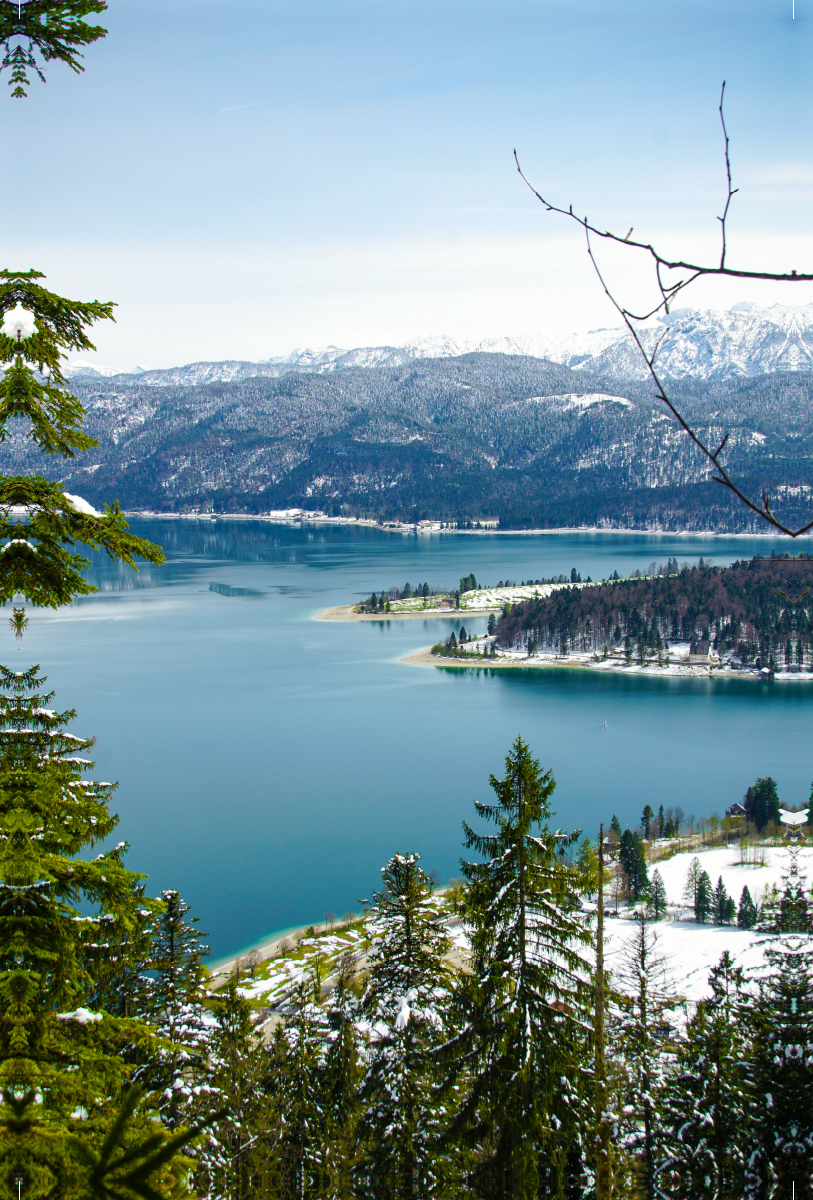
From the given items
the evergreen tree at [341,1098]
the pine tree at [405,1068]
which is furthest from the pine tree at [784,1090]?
the evergreen tree at [341,1098]

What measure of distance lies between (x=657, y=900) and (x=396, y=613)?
4358 cm

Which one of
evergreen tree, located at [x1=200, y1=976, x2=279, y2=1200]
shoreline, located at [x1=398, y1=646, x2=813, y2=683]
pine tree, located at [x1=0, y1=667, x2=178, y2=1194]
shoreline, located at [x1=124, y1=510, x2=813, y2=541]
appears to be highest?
shoreline, located at [x1=124, y1=510, x2=813, y2=541]

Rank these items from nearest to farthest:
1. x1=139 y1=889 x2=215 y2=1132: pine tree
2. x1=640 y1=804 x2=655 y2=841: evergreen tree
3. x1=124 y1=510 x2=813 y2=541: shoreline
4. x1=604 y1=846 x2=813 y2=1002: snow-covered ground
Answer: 1. x1=139 y1=889 x2=215 y2=1132: pine tree
2. x1=604 y1=846 x2=813 y2=1002: snow-covered ground
3. x1=640 y1=804 x2=655 y2=841: evergreen tree
4. x1=124 y1=510 x2=813 y2=541: shoreline

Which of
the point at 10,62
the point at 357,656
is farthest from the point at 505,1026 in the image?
the point at 357,656

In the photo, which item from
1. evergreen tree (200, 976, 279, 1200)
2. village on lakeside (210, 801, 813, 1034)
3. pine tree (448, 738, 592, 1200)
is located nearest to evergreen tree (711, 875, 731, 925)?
village on lakeside (210, 801, 813, 1034)

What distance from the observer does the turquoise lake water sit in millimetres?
24094

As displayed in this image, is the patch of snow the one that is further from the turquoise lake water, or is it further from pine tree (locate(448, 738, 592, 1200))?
the turquoise lake water

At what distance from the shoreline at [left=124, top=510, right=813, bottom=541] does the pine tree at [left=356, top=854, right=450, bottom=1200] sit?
112m

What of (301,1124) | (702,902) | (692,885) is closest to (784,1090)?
(301,1124)

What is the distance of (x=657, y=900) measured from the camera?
2053cm

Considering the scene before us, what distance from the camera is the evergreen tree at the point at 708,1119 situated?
7586mm

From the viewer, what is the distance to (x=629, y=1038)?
9047mm

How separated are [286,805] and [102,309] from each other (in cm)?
2660

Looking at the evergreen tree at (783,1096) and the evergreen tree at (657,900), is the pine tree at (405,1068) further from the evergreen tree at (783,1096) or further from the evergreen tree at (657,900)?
the evergreen tree at (657,900)
